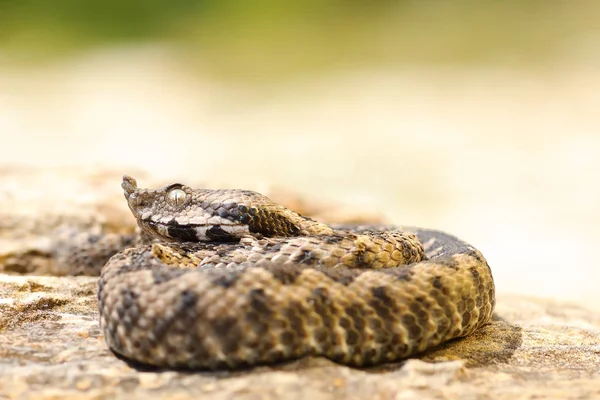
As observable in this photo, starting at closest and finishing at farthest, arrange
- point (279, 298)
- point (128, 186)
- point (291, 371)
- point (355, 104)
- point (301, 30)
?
point (291, 371)
point (279, 298)
point (128, 186)
point (355, 104)
point (301, 30)

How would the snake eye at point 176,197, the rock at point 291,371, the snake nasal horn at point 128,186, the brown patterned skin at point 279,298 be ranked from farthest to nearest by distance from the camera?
the snake nasal horn at point 128,186 → the snake eye at point 176,197 → the brown patterned skin at point 279,298 → the rock at point 291,371

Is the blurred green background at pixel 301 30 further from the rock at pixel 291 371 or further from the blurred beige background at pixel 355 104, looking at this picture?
the rock at pixel 291 371

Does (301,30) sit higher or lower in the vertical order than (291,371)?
higher

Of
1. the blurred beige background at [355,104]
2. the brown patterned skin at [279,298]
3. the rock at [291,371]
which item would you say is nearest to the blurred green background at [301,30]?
the blurred beige background at [355,104]

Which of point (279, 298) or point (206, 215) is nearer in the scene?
point (279, 298)

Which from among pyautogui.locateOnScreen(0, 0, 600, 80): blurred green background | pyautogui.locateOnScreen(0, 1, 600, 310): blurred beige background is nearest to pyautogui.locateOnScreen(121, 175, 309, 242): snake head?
pyautogui.locateOnScreen(0, 1, 600, 310): blurred beige background

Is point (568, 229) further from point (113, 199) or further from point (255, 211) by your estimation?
point (255, 211)

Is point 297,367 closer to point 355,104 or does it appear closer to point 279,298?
point 279,298

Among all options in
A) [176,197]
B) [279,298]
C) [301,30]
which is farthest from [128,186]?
[301,30]
